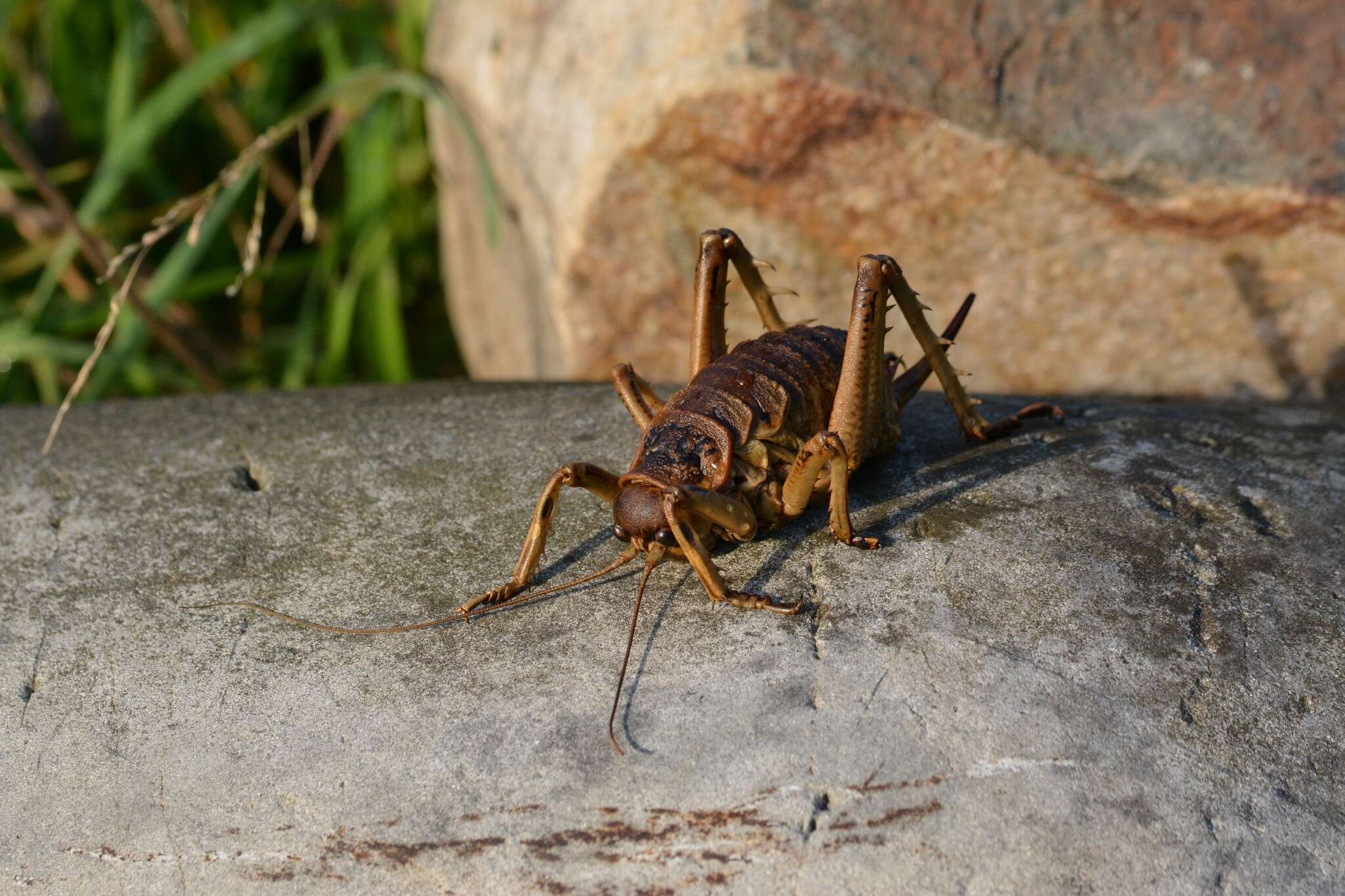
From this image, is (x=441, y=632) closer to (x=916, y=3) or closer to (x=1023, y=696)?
(x=1023, y=696)

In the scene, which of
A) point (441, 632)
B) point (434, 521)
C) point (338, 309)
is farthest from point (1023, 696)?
point (338, 309)

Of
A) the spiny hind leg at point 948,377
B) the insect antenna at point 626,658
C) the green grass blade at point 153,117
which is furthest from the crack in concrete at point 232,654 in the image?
the green grass blade at point 153,117

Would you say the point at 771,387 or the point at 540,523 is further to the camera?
the point at 771,387

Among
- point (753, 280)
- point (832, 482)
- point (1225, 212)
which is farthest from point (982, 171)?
point (832, 482)

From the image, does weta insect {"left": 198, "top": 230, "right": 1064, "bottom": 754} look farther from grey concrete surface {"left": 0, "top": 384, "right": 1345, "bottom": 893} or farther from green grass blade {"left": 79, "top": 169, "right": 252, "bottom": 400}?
green grass blade {"left": 79, "top": 169, "right": 252, "bottom": 400}

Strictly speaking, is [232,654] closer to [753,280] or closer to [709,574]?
[709,574]

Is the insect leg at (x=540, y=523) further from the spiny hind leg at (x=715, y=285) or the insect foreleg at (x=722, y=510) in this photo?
the spiny hind leg at (x=715, y=285)

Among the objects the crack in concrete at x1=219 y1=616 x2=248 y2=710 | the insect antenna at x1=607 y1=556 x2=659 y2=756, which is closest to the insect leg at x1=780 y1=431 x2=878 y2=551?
the insect antenna at x1=607 y1=556 x2=659 y2=756
